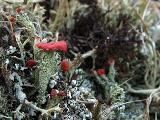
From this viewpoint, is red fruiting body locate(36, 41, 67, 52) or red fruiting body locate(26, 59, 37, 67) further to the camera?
red fruiting body locate(26, 59, 37, 67)

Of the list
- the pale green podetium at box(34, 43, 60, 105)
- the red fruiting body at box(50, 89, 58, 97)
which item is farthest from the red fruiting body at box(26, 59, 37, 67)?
the red fruiting body at box(50, 89, 58, 97)

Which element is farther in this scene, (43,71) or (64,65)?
(64,65)

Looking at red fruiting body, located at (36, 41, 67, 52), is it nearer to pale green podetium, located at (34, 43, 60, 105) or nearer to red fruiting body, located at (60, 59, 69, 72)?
pale green podetium, located at (34, 43, 60, 105)

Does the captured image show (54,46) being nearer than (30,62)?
Yes

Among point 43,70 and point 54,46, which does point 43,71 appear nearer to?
point 43,70

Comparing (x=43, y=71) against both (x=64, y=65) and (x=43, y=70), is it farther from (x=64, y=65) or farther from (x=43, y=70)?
(x=64, y=65)

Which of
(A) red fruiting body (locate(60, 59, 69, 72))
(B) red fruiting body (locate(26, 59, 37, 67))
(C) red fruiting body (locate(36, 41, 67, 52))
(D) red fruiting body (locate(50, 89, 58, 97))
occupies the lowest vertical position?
(D) red fruiting body (locate(50, 89, 58, 97))

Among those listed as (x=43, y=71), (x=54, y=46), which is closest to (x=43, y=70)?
(x=43, y=71)

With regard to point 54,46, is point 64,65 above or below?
below

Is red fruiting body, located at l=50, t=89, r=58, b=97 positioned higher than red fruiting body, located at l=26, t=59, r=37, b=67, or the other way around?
red fruiting body, located at l=26, t=59, r=37, b=67
